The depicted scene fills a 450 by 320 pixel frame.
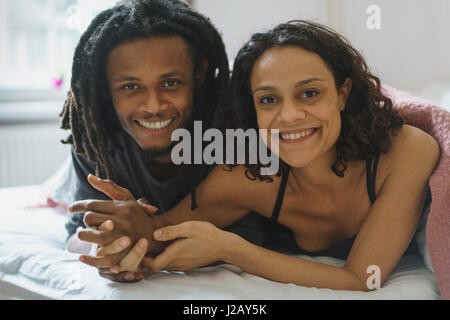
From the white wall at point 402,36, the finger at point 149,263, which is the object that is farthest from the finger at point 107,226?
the white wall at point 402,36

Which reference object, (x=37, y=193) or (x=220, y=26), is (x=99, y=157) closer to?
(x=37, y=193)

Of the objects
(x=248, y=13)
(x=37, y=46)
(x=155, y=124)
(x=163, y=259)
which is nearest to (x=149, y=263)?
(x=163, y=259)

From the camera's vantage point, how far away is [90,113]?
46.3 inches

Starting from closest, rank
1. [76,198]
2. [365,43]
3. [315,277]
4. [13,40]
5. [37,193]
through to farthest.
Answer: [315,277] → [76,198] → [37,193] → [365,43] → [13,40]

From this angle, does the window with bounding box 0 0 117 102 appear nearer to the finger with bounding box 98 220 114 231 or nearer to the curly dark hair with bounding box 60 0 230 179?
the curly dark hair with bounding box 60 0 230 179

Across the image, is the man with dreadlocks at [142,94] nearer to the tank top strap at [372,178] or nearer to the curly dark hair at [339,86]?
the curly dark hair at [339,86]

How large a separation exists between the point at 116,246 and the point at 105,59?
0.47 meters

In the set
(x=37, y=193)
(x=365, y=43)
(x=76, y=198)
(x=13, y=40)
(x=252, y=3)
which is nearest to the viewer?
(x=76, y=198)

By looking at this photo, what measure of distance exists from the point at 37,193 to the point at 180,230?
2.72 ft

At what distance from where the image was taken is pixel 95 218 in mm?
898

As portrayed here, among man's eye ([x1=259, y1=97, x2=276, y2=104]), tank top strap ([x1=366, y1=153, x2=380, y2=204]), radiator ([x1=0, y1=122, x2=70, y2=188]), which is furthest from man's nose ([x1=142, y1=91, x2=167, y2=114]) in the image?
radiator ([x1=0, y1=122, x2=70, y2=188])

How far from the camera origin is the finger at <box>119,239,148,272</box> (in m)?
0.89

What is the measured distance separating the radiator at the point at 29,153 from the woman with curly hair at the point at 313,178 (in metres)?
1.33

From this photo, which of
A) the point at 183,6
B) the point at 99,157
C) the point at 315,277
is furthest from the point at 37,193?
the point at 315,277
